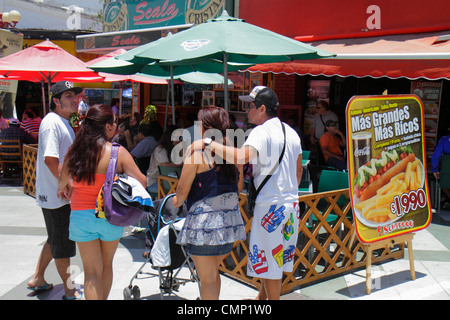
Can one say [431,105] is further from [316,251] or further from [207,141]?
[207,141]

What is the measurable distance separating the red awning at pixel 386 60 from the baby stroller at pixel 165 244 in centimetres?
494

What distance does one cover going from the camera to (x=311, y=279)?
4.98 metres

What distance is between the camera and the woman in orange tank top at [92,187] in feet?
11.5

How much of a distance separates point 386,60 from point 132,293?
18.8ft

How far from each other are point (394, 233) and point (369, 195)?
0.55 meters

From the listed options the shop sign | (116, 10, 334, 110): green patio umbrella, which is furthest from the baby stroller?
the shop sign

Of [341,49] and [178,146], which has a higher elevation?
[341,49]

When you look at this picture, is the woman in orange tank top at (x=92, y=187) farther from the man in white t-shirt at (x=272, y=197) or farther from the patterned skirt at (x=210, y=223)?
the man in white t-shirt at (x=272, y=197)

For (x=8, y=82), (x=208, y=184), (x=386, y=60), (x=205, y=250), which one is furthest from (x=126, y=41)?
(x=205, y=250)

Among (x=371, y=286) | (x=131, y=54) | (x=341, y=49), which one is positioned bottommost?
(x=371, y=286)

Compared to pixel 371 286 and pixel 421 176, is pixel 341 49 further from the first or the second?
pixel 371 286

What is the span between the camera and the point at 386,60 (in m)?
7.85
